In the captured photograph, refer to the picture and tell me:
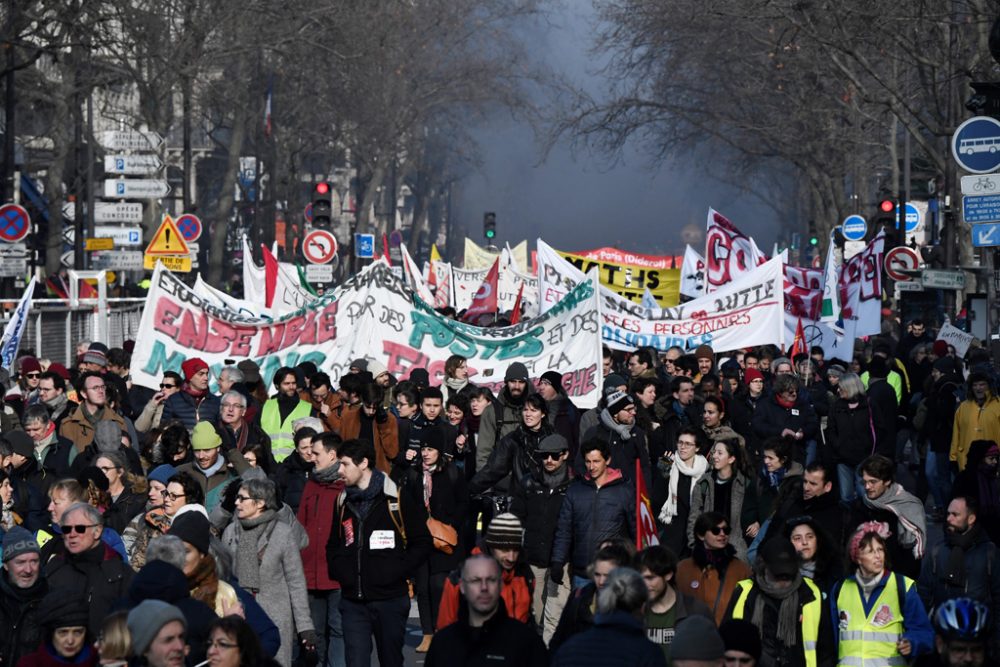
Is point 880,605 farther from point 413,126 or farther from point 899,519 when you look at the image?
point 413,126

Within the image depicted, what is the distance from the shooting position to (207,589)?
7.64 meters

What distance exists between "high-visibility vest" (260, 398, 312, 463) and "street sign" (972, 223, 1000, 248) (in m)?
4.76

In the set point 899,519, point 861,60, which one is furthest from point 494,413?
point 861,60

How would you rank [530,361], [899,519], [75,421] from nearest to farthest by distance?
[899,519] → [75,421] → [530,361]

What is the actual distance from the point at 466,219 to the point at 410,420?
123 metres

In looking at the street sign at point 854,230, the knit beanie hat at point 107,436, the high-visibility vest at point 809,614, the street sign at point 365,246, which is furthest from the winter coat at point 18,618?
the street sign at point 854,230

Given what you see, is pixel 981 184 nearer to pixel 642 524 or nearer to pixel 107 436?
pixel 642 524

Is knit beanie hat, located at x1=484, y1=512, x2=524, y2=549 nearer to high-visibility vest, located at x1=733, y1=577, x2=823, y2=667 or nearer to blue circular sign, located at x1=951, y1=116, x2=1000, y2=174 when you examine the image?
high-visibility vest, located at x1=733, y1=577, x2=823, y2=667

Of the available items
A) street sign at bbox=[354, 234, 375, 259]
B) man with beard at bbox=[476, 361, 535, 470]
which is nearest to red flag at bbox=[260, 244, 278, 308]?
street sign at bbox=[354, 234, 375, 259]

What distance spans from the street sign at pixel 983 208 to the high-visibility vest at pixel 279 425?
474 cm

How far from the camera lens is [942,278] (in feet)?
67.3

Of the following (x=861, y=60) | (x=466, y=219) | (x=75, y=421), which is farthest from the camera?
(x=466, y=219)

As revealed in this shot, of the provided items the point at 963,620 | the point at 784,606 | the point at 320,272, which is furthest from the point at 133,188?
the point at 963,620

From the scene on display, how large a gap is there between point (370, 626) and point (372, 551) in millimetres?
391
